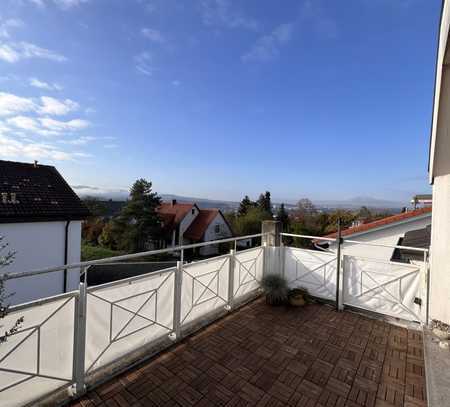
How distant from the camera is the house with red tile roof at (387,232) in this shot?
7461 millimetres

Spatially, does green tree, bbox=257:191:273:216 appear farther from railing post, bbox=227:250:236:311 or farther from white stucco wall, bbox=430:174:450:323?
white stucco wall, bbox=430:174:450:323

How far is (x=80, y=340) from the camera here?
196cm

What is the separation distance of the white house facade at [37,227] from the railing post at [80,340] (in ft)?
21.5

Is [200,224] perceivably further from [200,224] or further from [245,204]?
[245,204]

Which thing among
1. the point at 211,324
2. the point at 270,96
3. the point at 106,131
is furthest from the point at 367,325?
the point at 106,131

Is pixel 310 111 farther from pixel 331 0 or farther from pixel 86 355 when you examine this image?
pixel 86 355

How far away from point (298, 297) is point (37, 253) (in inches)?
328

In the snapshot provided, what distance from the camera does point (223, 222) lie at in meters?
24.1

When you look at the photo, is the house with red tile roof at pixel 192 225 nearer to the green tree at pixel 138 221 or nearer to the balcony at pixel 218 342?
the green tree at pixel 138 221

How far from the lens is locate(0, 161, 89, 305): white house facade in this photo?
7160mm

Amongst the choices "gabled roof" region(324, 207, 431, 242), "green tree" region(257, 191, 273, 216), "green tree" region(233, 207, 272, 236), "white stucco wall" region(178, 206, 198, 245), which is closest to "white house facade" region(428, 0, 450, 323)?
"gabled roof" region(324, 207, 431, 242)

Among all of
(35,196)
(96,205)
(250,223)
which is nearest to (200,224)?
(250,223)

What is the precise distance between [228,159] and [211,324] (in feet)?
50.1

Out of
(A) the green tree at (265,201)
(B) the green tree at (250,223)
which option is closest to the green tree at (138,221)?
(B) the green tree at (250,223)
